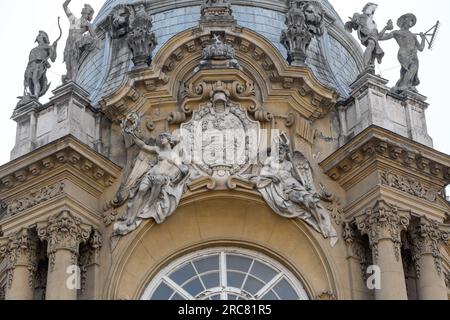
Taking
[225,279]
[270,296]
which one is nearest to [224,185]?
[225,279]

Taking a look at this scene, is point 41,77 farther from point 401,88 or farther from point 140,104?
point 401,88

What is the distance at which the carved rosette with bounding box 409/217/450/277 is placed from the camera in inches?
889

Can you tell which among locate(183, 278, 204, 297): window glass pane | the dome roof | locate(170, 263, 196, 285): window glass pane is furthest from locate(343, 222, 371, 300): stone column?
the dome roof

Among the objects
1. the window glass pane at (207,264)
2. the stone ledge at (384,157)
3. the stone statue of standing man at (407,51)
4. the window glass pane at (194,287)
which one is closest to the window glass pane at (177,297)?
the window glass pane at (194,287)

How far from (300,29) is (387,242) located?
552 cm

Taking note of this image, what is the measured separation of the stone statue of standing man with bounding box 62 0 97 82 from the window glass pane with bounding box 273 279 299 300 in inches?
231

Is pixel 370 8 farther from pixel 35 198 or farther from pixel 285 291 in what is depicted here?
pixel 35 198

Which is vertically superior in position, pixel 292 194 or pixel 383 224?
pixel 292 194

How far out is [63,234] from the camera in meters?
22.3

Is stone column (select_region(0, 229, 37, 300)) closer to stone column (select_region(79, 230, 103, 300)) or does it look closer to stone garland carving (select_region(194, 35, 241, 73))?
stone column (select_region(79, 230, 103, 300))

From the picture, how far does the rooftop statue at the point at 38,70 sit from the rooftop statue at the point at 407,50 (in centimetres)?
702

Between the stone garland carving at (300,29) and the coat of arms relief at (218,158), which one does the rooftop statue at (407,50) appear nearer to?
the stone garland carving at (300,29)
